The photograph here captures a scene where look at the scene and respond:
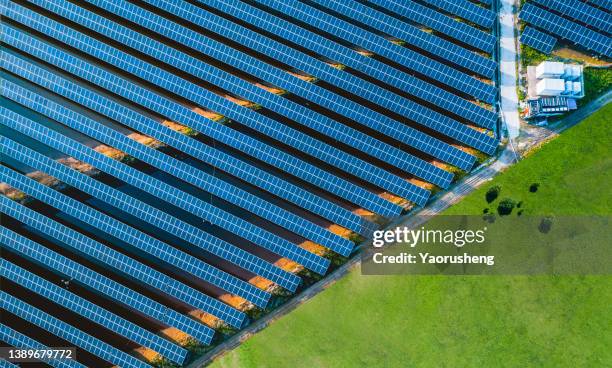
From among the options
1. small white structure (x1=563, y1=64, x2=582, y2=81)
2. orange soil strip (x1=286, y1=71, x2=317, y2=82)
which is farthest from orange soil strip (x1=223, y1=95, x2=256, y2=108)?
small white structure (x1=563, y1=64, x2=582, y2=81)

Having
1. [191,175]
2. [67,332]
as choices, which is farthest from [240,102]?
[67,332]

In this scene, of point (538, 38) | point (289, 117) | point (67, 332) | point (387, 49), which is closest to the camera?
point (67, 332)

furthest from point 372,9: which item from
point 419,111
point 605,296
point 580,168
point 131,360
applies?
point 131,360

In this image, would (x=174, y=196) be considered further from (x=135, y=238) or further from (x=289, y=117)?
(x=289, y=117)

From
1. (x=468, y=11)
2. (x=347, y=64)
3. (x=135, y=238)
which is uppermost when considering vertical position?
(x=468, y=11)

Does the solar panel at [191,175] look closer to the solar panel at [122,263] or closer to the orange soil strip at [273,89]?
the solar panel at [122,263]

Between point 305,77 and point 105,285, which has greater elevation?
point 305,77
